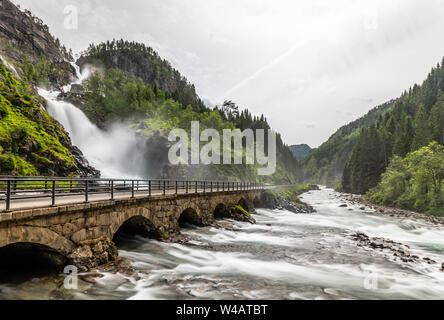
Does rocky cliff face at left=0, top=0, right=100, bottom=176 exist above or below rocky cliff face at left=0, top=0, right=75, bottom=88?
below

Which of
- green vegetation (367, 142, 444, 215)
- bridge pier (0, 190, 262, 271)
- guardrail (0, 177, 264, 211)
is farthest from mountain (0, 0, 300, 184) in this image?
green vegetation (367, 142, 444, 215)

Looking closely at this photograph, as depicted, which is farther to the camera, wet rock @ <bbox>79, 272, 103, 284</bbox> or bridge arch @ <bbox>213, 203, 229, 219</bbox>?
bridge arch @ <bbox>213, 203, 229, 219</bbox>

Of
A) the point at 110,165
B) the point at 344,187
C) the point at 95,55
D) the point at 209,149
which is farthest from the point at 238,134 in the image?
the point at 95,55

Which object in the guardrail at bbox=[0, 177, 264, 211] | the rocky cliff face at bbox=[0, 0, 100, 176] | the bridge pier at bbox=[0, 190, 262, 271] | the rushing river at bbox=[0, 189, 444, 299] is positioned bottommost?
the rushing river at bbox=[0, 189, 444, 299]

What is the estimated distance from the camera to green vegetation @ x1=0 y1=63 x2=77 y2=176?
82.6 feet

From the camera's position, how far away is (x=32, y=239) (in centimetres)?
814

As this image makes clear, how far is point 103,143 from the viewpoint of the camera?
60.3 meters

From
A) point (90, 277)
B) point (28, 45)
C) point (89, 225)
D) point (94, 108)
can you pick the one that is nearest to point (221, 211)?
point (89, 225)

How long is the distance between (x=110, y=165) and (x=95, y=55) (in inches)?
5366

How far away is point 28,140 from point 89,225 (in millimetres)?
23552

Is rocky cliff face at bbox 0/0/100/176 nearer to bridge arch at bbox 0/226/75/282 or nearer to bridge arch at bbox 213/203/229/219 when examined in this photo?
bridge arch at bbox 0/226/75/282

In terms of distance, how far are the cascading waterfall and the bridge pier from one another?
37573 mm
